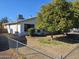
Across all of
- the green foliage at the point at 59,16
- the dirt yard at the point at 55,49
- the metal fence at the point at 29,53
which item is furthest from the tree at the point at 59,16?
the metal fence at the point at 29,53

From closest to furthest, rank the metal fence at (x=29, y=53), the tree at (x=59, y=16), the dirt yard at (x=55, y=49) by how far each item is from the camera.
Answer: the metal fence at (x=29, y=53) → the dirt yard at (x=55, y=49) → the tree at (x=59, y=16)

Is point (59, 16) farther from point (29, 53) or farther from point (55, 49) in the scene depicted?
point (29, 53)

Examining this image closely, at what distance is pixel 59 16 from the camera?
20.2 m

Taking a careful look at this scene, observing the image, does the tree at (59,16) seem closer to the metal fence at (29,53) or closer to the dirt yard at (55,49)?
the dirt yard at (55,49)

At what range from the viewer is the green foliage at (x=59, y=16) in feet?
63.7

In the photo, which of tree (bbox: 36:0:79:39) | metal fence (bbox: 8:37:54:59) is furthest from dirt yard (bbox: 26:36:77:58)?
tree (bbox: 36:0:79:39)

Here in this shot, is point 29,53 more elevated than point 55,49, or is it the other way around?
point 29,53

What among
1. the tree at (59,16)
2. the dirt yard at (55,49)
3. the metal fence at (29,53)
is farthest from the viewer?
the tree at (59,16)

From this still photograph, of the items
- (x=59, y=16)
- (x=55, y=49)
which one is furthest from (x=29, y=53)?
(x=59, y=16)

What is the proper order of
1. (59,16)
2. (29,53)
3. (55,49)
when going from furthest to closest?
1. (59,16)
2. (55,49)
3. (29,53)

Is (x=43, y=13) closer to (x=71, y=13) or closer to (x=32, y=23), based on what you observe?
(x=71, y=13)

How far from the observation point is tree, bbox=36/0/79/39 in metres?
19.4

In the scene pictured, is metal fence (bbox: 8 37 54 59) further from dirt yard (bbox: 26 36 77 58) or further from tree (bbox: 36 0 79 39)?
tree (bbox: 36 0 79 39)

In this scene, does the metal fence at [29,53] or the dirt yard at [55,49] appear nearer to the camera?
the metal fence at [29,53]
